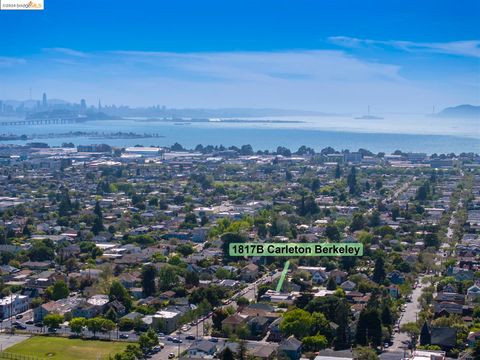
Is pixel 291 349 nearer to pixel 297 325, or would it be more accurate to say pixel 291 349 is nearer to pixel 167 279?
pixel 297 325

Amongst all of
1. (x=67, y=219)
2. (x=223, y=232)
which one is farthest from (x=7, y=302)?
(x=67, y=219)

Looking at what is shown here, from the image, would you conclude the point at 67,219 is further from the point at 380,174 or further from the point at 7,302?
the point at 380,174

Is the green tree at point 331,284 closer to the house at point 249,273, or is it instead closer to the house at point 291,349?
the house at point 249,273

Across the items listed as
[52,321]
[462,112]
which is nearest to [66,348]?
[52,321]

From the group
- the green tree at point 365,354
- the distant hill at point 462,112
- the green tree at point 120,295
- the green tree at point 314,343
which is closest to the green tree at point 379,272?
the green tree at point 314,343

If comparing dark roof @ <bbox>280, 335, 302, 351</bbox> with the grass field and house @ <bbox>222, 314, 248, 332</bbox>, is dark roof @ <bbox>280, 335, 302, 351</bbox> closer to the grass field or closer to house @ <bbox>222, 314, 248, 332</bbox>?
house @ <bbox>222, 314, 248, 332</bbox>

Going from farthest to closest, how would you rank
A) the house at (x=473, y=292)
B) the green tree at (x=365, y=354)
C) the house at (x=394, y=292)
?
the house at (x=394, y=292) → the house at (x=473, y=292) → the green tree at (x=365, y=354)
